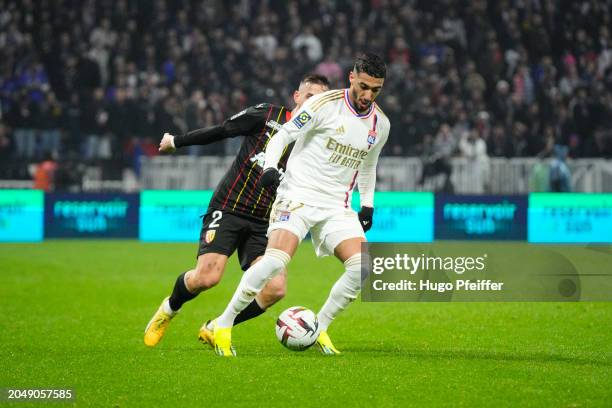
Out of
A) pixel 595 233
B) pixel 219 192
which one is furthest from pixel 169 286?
pixel 595 233

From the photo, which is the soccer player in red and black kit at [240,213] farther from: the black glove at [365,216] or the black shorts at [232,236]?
the black glove at [365,216]

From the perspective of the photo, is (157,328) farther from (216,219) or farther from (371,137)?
(371,137)

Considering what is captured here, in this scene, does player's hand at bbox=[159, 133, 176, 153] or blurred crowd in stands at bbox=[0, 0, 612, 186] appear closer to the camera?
player's hand at bbox=[159, 133, 176, 153]

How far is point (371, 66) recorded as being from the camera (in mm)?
7133

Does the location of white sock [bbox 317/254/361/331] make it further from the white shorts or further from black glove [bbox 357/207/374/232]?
black glove [bbox 357/207/374/232]

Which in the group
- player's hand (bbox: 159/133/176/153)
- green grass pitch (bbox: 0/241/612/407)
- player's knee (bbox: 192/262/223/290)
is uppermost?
player's hand (bbox: 159/133/176/153)

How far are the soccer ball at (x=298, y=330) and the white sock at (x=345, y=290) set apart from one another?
0.14m

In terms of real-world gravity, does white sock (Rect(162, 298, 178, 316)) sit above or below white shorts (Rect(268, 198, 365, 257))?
below

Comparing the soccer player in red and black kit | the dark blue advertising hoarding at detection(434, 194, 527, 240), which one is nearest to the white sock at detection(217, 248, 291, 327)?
the soccer player in red and black kit

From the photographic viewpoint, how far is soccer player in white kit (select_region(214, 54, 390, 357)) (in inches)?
281

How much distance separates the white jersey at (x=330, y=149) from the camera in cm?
727

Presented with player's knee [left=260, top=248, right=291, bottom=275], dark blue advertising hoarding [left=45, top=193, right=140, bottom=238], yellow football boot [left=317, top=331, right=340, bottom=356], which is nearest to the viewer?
player's knee [left=260, top=248, right=291, bottom=275]

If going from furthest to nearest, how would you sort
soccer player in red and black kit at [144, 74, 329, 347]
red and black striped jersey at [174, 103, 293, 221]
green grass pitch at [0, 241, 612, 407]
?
red and black striped jersey at [174, 103, 293, 221], soccer player in red and black kit at [144, 74, 329, 347], green grass pitch at [0, 241, 612, 407]

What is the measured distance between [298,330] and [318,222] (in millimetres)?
799
